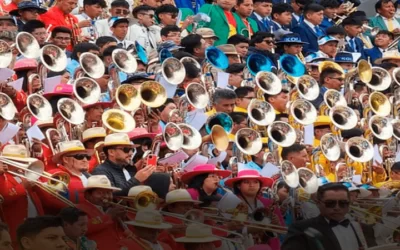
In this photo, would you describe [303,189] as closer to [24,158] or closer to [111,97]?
[111,97]

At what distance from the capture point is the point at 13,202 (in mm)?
11406

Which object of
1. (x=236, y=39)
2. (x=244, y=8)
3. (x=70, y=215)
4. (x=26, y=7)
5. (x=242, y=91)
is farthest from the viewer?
(x=244, y=8)

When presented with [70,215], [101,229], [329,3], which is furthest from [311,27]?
[70,215]

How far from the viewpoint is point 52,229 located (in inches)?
391

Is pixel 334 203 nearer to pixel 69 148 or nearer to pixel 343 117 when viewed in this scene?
pixel 69 148

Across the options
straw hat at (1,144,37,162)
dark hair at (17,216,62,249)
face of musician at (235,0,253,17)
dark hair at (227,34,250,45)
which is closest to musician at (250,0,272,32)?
face of musician at (235,0,253,17)

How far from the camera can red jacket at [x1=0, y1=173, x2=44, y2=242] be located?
37.1 feet

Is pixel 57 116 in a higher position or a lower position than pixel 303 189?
higher

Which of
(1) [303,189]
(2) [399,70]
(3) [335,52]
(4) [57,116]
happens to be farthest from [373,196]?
(3) [335,52]

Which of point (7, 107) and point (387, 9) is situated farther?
point (387, 9)

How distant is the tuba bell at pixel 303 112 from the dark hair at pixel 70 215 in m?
4.97

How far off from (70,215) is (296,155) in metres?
4.16

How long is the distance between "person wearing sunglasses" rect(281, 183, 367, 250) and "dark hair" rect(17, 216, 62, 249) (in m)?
1.91

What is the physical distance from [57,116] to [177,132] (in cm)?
110
